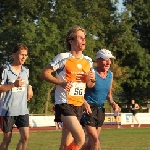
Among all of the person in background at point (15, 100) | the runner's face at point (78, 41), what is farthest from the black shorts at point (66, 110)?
the person in background at point (15, 100)

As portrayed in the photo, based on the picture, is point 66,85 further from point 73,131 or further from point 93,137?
point 93,137

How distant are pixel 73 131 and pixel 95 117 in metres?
2.68

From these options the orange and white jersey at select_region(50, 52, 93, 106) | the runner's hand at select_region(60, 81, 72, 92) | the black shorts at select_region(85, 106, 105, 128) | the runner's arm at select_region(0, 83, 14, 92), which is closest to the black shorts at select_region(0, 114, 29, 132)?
the runner's arm at select_region(0, 83, 14, 92)

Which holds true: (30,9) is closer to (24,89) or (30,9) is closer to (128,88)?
(128,88)

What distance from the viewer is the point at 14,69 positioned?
1188 centimetres

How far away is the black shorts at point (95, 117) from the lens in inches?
483

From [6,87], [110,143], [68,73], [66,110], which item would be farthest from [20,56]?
[110,143]

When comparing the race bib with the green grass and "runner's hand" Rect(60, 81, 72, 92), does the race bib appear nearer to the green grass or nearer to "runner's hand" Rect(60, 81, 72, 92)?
"runner's hand" Rect(60, 81, 72, 92)

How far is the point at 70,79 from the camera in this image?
392 inches

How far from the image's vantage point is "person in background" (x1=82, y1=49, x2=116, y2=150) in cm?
1216

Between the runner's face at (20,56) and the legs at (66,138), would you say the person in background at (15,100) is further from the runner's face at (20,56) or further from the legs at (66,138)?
the legs at (66,138)

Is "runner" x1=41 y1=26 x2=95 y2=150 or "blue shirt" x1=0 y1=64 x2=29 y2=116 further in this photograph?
"blue shirt" x1=0 y1=64 x2=29 y2=116

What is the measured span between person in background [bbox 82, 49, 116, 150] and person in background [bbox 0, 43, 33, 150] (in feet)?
4.14

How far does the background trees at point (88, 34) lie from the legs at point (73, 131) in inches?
1749
